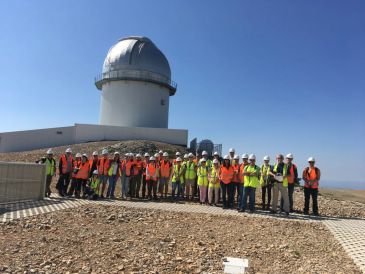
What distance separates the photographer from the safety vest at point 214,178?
1180 centimetres

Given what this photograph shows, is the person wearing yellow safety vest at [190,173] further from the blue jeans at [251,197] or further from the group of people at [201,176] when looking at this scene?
the blue jeans at [251,197]

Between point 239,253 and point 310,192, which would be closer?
point 239,253

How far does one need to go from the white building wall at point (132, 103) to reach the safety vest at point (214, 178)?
75.6 feet

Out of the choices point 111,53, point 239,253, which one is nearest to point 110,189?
point 239,253

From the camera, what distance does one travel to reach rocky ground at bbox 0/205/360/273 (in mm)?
5152

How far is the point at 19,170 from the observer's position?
10633 millimetres

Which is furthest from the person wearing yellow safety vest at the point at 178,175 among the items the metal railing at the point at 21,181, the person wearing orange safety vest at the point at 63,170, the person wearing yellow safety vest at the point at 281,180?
the metal railing at the point at 21,181

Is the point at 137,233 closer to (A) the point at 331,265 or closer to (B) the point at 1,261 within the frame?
(B) the point at 1,261

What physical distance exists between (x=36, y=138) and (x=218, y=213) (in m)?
25.3

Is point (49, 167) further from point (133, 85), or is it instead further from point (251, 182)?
point (133, 85)

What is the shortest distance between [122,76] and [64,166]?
73.7 feet

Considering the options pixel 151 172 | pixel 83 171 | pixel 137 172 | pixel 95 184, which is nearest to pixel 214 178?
pixel 151 172

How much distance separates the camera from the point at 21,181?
1069 cm

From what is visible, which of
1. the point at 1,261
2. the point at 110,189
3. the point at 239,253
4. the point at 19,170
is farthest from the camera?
the point at 110,189
